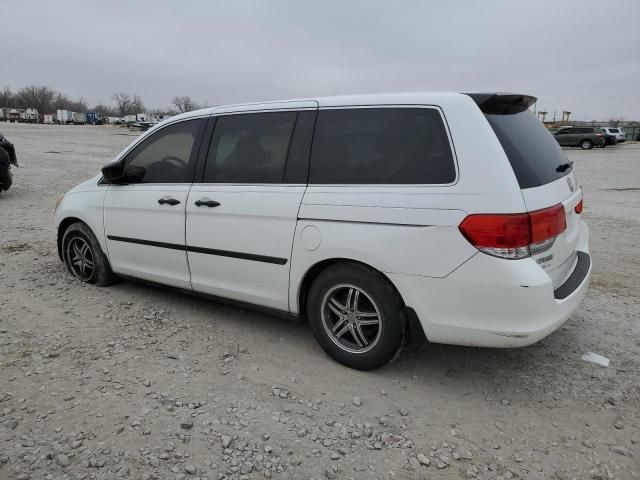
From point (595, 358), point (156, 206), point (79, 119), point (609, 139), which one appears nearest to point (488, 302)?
point (595, 358)

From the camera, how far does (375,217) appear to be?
3.03 metres

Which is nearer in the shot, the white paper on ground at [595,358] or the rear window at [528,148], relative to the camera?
the rear window at [528,148]

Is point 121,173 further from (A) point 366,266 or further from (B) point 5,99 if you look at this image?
(B) point 5,99

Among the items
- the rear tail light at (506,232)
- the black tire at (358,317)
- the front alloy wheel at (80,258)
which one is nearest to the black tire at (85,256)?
the front alloy wheel at (80,258)

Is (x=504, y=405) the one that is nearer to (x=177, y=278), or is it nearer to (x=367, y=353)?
(x=367, y=353)

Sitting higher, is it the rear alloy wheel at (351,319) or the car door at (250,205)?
the car door at (250,205)

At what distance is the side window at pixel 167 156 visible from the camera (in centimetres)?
411

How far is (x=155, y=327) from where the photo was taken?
4.10 metres

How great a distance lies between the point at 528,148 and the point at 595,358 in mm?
1636

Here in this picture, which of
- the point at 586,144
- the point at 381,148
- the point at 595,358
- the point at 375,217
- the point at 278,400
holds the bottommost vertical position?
the point at 278,400

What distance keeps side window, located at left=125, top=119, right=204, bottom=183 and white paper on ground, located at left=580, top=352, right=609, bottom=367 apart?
326cm

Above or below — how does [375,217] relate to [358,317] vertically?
above

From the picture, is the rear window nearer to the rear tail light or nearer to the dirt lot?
the rear tail light

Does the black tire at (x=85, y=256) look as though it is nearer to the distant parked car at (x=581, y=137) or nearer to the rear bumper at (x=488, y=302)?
the rear bumper at (x=488, y=302)
